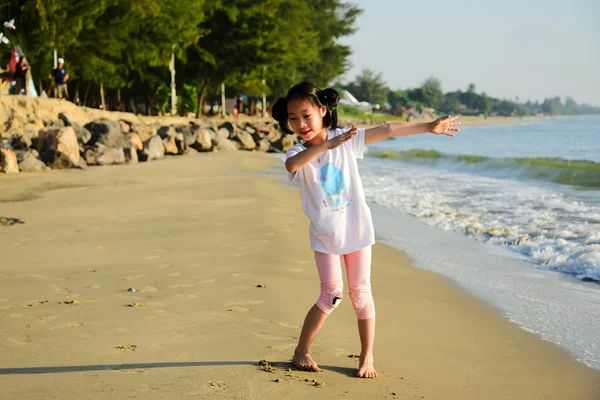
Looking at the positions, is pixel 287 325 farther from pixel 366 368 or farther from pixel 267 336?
pixel 366 368

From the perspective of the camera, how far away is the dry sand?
12.0 ft

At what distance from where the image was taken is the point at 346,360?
4.09m

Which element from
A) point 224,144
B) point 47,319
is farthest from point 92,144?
point 47,319

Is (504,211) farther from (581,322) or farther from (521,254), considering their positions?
(581,322)

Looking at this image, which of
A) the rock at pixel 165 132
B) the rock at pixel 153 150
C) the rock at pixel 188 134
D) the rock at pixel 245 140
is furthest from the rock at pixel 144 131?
the rock at pixel 245 140

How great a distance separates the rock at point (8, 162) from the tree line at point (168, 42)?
11771 mm

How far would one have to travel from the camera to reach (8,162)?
49.2ft

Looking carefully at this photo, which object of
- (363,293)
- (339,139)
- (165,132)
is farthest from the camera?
(165,132)

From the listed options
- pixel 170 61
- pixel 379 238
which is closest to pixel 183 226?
pixel 379 238

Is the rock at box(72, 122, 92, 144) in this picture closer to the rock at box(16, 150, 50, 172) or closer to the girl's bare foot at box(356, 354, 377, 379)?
the rock at box(16, 150, 50, 172)

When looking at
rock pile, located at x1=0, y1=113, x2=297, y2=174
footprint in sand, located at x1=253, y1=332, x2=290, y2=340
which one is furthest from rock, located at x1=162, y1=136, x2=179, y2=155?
footprint in sand, located at x1=253, y1=332, x2=290, y2=340

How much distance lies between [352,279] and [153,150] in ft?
61.0

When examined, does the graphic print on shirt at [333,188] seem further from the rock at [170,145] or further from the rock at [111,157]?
the rock at [170,145]

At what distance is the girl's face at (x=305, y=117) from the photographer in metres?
3.84
